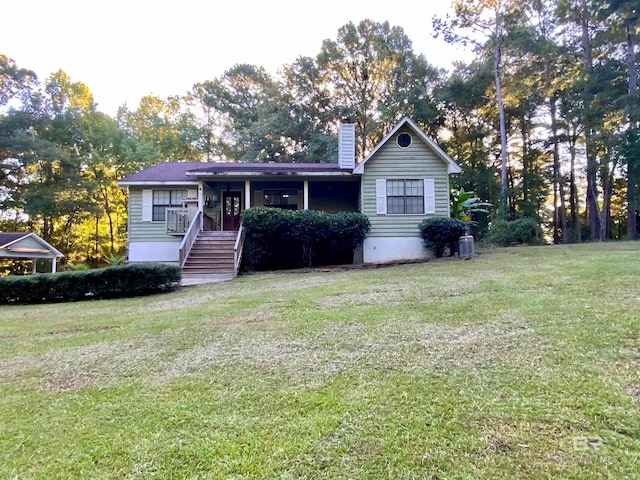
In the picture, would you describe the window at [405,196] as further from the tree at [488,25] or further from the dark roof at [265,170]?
the tree at [488,25]

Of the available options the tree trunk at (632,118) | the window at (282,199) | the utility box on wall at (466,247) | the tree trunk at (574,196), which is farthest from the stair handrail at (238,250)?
the tree trunk at (574,196)

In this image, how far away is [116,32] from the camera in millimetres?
14992

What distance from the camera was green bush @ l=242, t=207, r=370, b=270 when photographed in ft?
43.1

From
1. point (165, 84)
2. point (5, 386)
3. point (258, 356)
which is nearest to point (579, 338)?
point (258, 356)

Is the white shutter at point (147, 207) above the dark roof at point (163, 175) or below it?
below

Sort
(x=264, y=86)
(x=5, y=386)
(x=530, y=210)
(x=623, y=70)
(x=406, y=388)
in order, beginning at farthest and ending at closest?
1. (x=264, y=86)
2. (x=530, y=210)
3. (x=623, y=70)
4. (x=5, y=386)
5. (x=406, y=388)

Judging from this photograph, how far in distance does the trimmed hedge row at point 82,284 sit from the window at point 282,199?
7533mm

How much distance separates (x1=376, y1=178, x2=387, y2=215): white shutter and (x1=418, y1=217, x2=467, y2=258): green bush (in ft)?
5.01

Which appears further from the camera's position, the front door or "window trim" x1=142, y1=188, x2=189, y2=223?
the front door

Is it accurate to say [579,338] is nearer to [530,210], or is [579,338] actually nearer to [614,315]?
[614,315]

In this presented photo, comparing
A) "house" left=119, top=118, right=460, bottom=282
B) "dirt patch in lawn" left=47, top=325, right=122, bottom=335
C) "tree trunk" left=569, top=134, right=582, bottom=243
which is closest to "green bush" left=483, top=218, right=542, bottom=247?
"house" left=119, top=118, right=460, bottom=282

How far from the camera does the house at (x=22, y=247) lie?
733 inches

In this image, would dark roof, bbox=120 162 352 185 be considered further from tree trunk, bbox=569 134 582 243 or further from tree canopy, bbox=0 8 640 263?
tree trunk, bbox=569 134 582 243

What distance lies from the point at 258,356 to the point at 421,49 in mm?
29505
